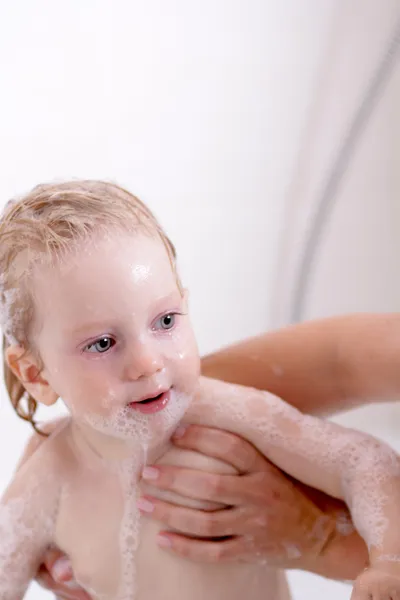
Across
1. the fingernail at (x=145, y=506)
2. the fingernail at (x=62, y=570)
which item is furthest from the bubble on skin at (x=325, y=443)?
the fingernail at (x=62, y=570)

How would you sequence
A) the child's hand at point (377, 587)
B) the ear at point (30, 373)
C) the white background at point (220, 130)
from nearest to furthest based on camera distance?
the child's hand at point (377, 587)
the ear at point (30, 373)
the white background at point (220, 130)

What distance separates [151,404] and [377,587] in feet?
0.79

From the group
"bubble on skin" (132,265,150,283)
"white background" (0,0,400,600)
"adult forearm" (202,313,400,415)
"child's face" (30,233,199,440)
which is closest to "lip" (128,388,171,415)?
"child's face" (30,233,199,440)

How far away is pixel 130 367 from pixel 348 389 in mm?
283

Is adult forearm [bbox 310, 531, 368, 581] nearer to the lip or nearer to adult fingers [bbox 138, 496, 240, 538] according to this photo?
adult fingers [bbox 138, 496, 240, 538]

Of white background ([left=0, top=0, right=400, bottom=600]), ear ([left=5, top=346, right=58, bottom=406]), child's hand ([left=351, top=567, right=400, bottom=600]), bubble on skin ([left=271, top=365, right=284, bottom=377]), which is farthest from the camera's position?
white background ([left=0, top=0, right=400, bottom=600])

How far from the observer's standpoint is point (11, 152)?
1.70 m

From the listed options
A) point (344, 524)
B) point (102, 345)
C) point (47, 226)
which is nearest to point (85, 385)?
point (102, 345)

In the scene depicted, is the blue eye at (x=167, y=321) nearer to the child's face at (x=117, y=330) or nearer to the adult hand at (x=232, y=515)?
the child's face at (x=117, y=330)

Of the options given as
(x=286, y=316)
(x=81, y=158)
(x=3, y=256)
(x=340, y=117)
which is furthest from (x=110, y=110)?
(x=3, y=256)

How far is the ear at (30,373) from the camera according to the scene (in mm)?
788

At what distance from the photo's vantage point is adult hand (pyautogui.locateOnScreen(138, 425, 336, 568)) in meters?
0.82

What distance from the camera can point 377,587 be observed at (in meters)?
0.65

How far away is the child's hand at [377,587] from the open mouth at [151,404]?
224mm
